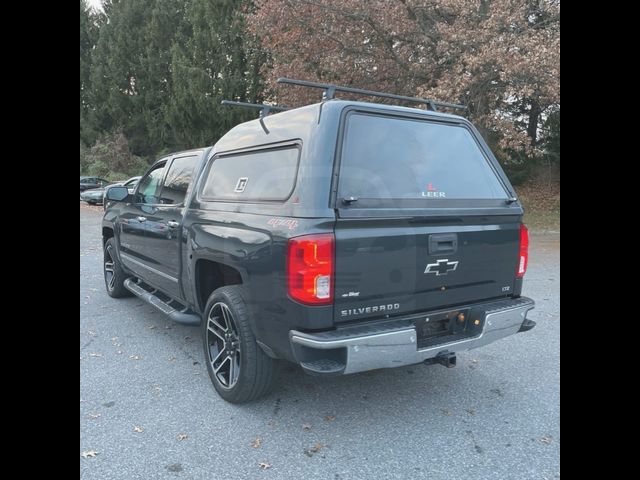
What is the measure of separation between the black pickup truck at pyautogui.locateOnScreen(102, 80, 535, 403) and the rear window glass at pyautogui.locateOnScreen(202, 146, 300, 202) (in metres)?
0.01

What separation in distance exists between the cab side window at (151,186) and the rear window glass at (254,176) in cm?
124

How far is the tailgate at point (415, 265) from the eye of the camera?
2.86m

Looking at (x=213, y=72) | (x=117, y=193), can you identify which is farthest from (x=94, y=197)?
(x=117, y=193)

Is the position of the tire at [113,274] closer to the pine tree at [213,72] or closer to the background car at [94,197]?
the pine tree at [213,72]

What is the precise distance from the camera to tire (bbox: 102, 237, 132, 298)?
6.29m

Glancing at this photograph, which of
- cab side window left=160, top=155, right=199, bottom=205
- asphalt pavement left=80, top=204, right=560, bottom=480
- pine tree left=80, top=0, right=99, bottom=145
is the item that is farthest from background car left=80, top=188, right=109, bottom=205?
asphalt pavement left=80, top=204, right=560, bottom=480

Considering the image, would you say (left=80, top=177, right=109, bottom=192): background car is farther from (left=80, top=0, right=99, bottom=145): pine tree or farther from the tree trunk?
the tree trunk

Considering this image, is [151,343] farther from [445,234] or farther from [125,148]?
[125,148]

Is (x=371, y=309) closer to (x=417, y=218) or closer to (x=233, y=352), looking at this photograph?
(x=417, y=218)

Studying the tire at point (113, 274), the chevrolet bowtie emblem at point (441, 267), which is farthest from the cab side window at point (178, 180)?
the chevrolet bowtie emblem at point (441, 267)

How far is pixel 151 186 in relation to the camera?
5.46 meters

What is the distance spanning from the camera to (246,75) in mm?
22797

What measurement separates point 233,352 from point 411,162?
1821 mm
